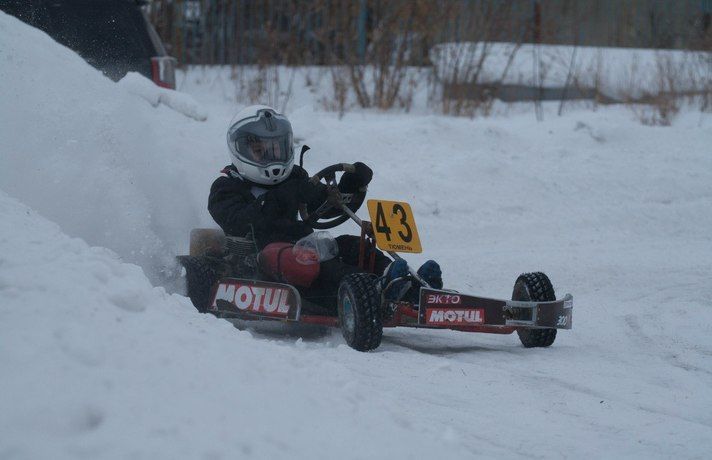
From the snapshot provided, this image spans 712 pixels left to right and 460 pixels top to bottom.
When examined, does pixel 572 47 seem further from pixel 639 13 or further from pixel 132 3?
pixel 132 3

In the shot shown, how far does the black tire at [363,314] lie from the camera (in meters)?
4.90

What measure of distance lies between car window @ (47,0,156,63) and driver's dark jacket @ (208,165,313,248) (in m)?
2.80

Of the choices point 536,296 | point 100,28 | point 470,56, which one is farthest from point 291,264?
point 470,56

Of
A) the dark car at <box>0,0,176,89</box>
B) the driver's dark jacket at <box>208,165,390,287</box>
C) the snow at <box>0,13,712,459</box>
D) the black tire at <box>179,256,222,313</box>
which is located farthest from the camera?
the dark car at <box>0,0,176,89</box>

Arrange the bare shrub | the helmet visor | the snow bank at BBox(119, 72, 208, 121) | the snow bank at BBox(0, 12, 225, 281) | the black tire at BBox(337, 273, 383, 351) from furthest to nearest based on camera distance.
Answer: the bare shrub → the snow bank at BBox(119, 72, 208, 121) → the snow bank at BBox(0, 12, 225, 281) → the helmet visor → the black tire at BBox(337, 273, 383, 351)

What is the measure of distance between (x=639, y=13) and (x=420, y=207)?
932 centimetres

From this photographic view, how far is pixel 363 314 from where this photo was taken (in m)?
4.89

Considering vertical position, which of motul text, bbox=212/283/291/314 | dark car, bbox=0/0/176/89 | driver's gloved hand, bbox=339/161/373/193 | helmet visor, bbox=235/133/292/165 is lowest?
motul text, bbox=212/283/291/314

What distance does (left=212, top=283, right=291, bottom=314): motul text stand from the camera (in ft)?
17.7

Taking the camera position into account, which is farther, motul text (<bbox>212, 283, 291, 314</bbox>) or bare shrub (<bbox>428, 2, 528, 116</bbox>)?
bare shrub (<bbox>428, 2, 528, 116</bbox>)

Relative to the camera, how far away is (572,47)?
15508mm

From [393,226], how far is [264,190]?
115 centimetres

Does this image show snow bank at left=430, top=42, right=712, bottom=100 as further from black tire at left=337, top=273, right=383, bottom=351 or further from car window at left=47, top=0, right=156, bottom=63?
black tire at left=337, top=273, right=383, bottom=351

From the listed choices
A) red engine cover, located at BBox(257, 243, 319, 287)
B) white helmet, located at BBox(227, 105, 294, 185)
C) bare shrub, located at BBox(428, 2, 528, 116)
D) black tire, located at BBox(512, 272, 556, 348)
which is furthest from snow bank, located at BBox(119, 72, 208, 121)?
bare shrub, located at BBox(428, 2, 528, 116)
